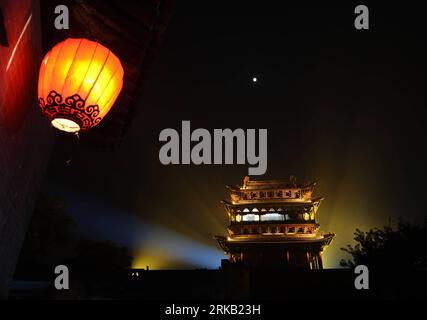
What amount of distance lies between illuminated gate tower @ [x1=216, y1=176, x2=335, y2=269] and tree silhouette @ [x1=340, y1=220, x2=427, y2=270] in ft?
8.01

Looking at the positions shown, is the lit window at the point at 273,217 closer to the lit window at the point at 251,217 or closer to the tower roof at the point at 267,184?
the lit window at the point at 251,217

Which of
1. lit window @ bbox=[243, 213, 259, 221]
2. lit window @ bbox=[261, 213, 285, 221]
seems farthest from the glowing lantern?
lit window @ bbox=[243, 213, 259, 221]

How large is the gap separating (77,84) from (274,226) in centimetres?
2155

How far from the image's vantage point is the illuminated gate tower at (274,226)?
22.2 metres

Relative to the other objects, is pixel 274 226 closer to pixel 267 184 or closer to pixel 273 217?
pixel 273 217

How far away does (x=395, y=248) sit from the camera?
1725 cm

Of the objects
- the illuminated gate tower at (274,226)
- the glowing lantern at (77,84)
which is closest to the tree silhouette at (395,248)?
the illuminated gate tower at (274,226)

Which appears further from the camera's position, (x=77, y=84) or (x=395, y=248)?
(x=395, y=248)

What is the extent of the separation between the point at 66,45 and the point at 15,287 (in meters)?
10.9

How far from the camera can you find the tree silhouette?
627 inches

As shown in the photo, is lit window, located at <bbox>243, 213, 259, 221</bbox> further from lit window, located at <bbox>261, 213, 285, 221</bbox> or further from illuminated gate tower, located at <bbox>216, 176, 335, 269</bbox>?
lit window, located at <bbox>261, 213, 285, 221</bbox>

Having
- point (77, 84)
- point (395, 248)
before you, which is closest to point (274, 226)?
point (395, 248)

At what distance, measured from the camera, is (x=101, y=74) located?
260 cm

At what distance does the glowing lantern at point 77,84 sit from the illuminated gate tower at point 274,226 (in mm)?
20734
